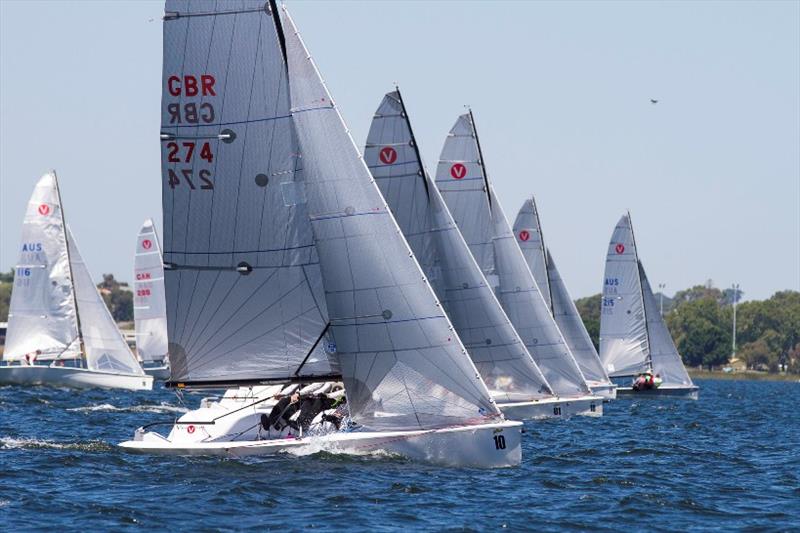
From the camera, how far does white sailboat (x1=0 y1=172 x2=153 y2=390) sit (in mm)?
66750

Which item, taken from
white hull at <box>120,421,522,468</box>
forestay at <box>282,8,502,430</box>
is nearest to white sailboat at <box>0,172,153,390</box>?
white hull at <box>120,421,522,468</box>

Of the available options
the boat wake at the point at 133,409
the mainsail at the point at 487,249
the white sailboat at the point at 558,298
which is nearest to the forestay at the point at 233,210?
the mainsail at the point at 487,249

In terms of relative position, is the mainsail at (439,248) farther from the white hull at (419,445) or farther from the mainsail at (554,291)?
the mainsail at (554,291)

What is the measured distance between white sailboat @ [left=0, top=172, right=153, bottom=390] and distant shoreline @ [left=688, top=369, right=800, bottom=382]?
123 meters

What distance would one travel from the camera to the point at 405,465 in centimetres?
2544

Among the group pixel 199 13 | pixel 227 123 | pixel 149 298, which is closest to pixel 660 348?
pixel 149 298

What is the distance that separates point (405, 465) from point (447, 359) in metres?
1.98

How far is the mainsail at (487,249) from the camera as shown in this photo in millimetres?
45969

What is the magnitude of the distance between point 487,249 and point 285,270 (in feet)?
65.4

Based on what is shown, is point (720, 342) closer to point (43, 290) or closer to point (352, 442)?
point (43, 290)

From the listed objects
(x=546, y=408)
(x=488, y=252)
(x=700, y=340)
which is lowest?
(x=546, y=408)

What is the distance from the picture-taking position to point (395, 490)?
22953mm

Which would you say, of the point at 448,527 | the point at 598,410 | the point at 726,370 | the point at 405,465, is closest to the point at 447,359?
the point at 405,465

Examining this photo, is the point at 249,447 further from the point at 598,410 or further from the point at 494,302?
the point at 598,410
